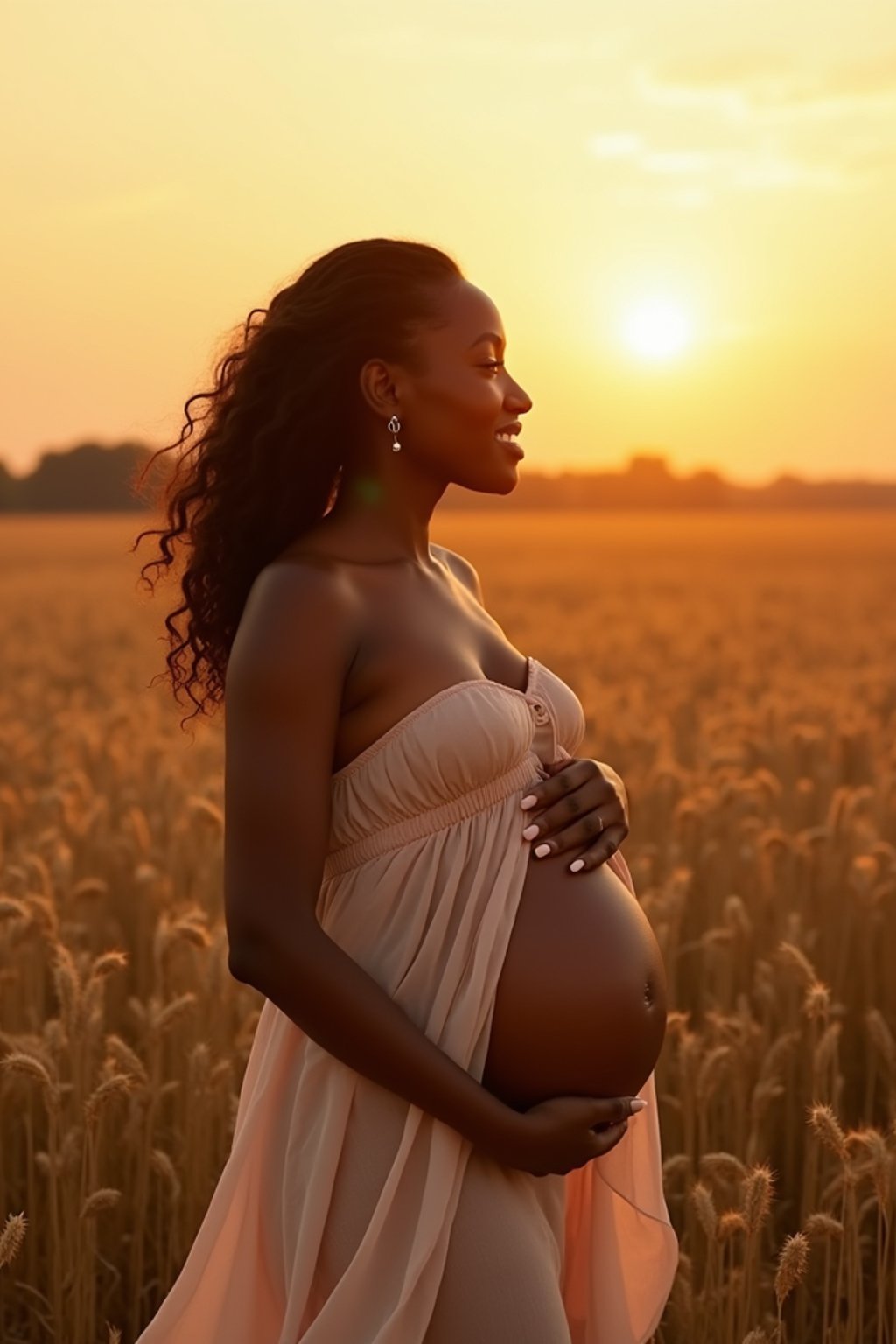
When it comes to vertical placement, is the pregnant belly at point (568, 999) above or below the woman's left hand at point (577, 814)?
below

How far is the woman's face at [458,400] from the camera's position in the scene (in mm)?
2393

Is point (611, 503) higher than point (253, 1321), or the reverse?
point (611, 503)

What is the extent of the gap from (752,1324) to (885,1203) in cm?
59

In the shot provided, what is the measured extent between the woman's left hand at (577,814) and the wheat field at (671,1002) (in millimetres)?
689

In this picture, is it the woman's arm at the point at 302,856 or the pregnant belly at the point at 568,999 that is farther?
Answer: the pregnant belly at the point at 568,999

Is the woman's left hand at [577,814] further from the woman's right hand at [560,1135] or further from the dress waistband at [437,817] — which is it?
the woman's right hand at [560,1135]

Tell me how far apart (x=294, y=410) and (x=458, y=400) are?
0.75ft

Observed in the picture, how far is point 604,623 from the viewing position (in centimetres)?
1825

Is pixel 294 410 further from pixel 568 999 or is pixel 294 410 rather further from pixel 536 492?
pixel 536 492

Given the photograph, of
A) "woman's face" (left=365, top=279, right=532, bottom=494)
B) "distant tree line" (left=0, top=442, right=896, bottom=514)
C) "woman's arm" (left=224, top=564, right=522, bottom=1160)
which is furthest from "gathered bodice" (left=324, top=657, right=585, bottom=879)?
"distant tree line" (left=0, top=442, right=896, bottom=514)

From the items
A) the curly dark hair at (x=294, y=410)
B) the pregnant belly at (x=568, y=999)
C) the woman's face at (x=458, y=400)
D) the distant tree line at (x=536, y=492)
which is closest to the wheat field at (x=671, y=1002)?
the curly dark hair at (x=294, y=410)

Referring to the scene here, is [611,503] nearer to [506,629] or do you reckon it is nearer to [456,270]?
[506,629]

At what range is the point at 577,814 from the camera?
239 cm

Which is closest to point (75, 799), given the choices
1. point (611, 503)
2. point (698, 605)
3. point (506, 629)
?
point (506, 629)
